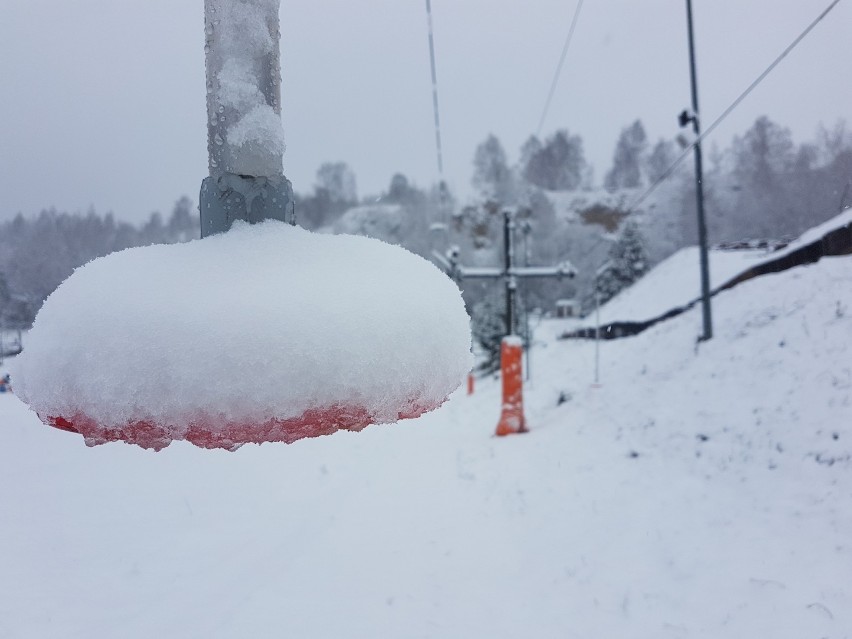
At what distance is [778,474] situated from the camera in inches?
234

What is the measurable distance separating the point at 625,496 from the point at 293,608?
433 centimetres

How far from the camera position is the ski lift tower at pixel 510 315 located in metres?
11.0

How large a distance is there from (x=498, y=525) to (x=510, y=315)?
20.8ft

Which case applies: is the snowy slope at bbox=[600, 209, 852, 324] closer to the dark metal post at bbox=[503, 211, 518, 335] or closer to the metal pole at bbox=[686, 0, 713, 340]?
the metal pole at bbox=[686, 0, 713, 340]

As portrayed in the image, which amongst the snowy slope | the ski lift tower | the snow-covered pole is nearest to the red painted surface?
the snow-covered pole

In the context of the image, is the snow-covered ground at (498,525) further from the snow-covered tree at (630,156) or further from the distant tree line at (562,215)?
the snow-covered tree at (630,156)

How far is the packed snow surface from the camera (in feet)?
2.75

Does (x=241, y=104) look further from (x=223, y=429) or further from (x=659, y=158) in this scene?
(x=659, y=158)

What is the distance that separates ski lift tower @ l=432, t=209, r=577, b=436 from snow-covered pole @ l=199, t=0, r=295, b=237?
10069 millimetres

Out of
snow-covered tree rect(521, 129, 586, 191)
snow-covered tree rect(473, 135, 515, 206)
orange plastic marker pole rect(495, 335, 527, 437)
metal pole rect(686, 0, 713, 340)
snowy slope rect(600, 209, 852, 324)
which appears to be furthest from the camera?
snow-covered tree rect(521, 129, 586, 191)

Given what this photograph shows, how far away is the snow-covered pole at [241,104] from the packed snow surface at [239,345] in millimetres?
81

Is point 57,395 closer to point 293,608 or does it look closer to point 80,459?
point 293,608

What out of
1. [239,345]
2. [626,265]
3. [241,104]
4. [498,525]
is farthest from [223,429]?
[626,265]

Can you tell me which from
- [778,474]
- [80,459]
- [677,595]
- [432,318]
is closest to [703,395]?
[778,474]
